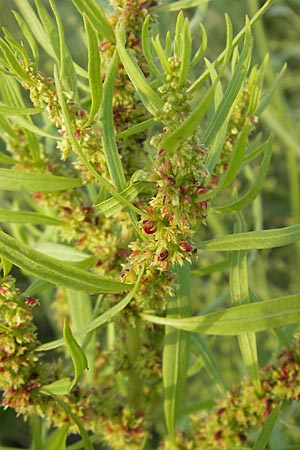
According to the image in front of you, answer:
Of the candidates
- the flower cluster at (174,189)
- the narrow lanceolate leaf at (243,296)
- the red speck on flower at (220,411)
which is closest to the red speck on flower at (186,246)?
the flower cluster at (174,189)

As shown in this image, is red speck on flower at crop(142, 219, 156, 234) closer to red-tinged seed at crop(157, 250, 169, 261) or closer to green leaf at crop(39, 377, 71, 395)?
red-tinged seed at crop(157, 250, 169, 261)

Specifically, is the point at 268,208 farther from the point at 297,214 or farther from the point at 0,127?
the point at 0,127

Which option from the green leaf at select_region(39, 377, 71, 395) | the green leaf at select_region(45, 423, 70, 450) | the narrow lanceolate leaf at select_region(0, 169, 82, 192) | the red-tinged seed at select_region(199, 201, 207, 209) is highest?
the narrow lanceolate leaf at select_region(0, 169, 82, 192)

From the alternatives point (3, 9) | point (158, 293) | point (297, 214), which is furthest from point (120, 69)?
point (3, 9)

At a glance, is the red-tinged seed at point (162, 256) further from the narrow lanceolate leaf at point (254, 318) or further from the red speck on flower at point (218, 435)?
the red speck on flower at point (218, 435)

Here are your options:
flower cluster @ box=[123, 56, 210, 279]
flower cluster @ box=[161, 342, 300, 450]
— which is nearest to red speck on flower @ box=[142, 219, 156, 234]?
flower cluster @ box=[123, 56, 210, 279]

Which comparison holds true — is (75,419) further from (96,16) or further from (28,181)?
(96,16)

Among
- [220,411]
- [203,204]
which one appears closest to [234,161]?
[203,204]

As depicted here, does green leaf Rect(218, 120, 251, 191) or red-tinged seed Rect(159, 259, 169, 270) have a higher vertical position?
green leaf Rect(218, 120, 251, 191)
